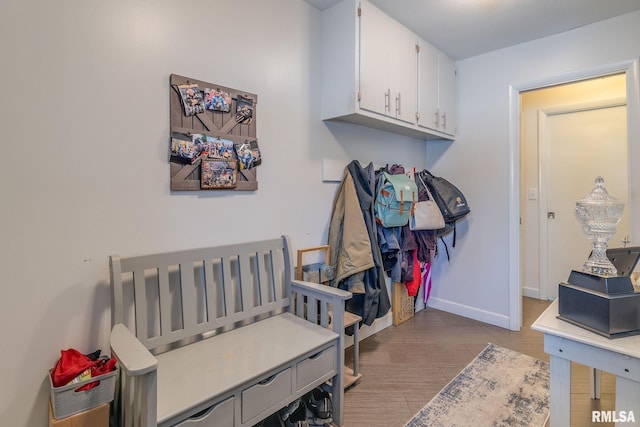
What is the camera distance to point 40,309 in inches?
48.3

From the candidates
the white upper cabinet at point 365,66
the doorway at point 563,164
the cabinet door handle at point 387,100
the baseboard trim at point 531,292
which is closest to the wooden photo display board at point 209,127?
the white upper cabinet at point 365,66

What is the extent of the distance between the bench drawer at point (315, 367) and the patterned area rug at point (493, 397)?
53 cm

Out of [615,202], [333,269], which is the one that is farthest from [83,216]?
[615,202]

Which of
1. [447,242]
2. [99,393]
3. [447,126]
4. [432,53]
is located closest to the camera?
[99,393]

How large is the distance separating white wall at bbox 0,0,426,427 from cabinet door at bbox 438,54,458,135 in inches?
67.4

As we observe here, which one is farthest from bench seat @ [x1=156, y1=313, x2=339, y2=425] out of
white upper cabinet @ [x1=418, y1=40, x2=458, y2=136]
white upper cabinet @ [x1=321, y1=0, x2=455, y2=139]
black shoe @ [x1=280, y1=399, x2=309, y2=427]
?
white upper cabinet @ [x1=418, y1=40, x2=458, y2=136]

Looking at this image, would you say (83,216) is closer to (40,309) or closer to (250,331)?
(40,309)

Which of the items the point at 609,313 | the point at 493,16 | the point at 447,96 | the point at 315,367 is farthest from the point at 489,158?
the point at 315,367

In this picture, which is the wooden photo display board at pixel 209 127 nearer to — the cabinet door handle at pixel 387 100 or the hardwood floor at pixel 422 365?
the cabinet door handle at pixel 387 100

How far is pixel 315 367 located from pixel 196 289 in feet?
2.32

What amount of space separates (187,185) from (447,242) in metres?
2.61

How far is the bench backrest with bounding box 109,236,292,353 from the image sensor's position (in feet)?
4.51

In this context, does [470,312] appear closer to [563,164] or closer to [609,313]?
[563,164]

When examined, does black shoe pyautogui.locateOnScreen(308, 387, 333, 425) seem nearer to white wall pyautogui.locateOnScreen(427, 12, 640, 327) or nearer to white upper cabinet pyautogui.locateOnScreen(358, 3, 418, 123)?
white upper cabinet pyautogui.locateOnScreen(358, 3, 418, 123)
